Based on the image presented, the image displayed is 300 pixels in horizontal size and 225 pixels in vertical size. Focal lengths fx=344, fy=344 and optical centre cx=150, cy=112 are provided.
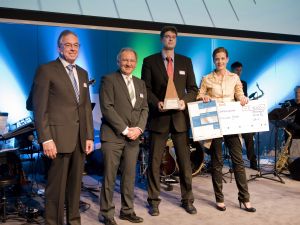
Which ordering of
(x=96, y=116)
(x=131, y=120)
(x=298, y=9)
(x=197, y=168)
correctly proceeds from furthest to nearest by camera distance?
1. (x=298, y=9)
2. (x=96, y=116)
3. (x=197, y=168)
4. (x=131, y=120)

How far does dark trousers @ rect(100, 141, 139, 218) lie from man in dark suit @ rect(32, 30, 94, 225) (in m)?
0.45

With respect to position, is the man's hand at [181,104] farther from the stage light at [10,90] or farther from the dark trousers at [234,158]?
the stage light at [10,90]

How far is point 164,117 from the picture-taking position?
380 cm

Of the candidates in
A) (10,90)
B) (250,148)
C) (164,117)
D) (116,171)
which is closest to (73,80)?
(116,171)

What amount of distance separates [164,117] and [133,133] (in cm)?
49

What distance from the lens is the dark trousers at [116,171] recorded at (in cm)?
347

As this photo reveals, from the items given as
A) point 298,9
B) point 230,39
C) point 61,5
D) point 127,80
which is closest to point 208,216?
point 127,80

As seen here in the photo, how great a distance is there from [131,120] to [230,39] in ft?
16.3

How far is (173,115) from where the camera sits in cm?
381

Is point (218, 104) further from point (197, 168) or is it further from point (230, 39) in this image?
point (230, 39)

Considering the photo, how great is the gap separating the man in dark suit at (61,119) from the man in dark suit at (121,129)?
443 mm

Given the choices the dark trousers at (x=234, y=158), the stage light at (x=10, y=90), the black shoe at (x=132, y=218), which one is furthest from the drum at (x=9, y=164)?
the dark trousers at (x=234, y=158)

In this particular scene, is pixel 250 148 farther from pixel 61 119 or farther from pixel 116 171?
pixel 61 119

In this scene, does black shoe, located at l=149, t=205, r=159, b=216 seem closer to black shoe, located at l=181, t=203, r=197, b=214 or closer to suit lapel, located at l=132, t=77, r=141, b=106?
black shoe, located at l=181, t=203, r=197, b=214
